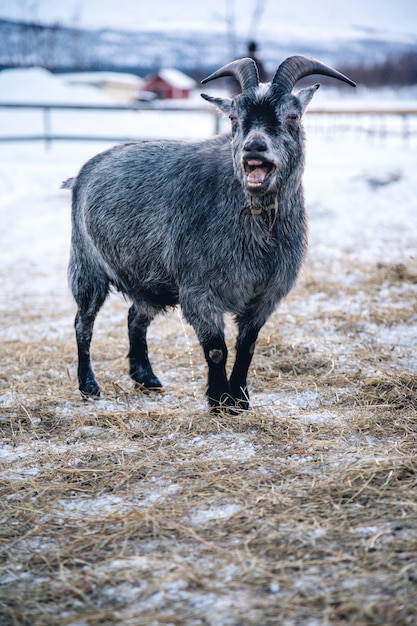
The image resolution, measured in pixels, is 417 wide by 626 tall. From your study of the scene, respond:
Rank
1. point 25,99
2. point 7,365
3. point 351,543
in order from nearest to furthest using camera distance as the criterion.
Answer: point 351,543
point 7,365
point 25,99

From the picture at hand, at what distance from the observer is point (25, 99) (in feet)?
103

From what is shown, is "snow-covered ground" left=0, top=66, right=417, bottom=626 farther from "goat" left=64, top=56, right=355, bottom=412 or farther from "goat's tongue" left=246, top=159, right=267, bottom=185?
"goat's tongue" left=246, top=159, right=267, bottom=185

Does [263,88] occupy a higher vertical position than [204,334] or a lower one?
higher

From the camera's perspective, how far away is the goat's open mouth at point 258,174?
159 inches

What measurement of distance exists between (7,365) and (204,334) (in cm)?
235

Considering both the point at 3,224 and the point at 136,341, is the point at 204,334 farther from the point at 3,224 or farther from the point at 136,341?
the point at 3,224

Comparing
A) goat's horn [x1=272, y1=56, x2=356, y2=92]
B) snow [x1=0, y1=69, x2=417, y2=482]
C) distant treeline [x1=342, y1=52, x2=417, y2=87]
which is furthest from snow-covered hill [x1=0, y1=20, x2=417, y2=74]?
goat's horn [x1=272, y1=56, x2=356, y2=92]

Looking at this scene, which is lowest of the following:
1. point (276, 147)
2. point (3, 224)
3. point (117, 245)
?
point (3, 224)

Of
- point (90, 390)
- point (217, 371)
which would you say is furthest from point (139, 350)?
point (217, 371)

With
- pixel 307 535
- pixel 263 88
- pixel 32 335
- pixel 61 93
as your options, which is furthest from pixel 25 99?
pixel 307 535

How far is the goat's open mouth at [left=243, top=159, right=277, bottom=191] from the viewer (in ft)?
13.3

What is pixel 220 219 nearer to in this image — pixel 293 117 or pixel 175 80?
pixel 293 117

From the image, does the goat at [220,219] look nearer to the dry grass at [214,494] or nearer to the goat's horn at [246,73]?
the goat's horn at [246,73]

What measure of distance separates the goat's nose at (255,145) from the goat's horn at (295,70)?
60 centimetres
